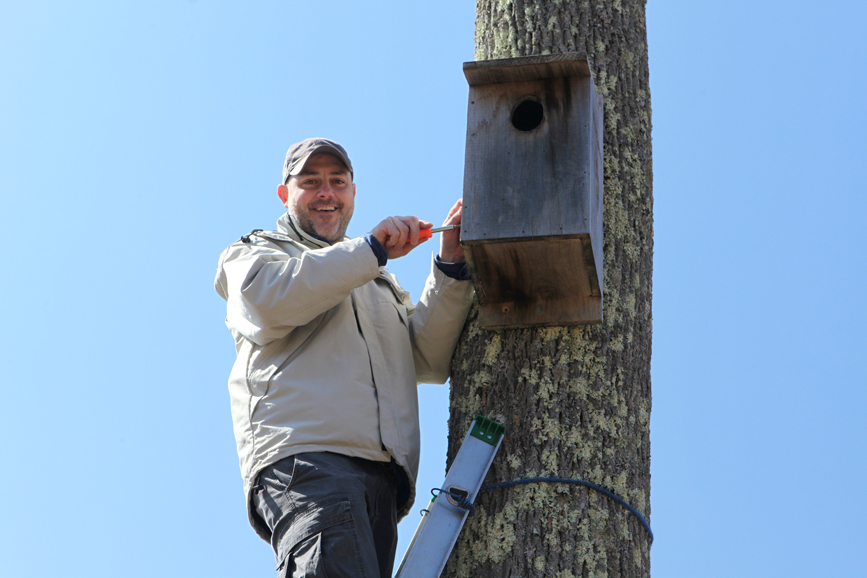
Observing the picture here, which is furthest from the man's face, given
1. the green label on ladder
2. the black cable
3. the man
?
the black cable

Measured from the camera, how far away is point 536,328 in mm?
2951

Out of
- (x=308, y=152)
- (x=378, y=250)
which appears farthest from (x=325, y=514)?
(x=308, y=152)

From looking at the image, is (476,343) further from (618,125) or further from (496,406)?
(618,125)

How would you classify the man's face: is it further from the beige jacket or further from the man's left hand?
the man's left hand

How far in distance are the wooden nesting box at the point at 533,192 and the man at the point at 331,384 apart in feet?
0.66

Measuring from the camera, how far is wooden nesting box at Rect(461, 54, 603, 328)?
284cm

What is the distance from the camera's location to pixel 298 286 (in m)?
2.78

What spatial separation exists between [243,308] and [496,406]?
2.55ft

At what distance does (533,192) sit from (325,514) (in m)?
1.06

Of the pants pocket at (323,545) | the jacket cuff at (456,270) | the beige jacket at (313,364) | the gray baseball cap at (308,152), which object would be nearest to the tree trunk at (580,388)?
the jacket cuff at (456,270)

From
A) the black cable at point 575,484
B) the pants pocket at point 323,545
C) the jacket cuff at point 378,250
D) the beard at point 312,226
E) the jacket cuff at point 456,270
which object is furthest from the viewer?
the beard at point 312,226

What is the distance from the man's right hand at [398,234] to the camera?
9.53 ft

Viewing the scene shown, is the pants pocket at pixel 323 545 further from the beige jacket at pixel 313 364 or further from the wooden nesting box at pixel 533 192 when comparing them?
the wooden nesting box at pixel 533 192

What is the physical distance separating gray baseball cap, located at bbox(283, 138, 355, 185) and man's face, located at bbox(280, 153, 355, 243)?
2 cm
